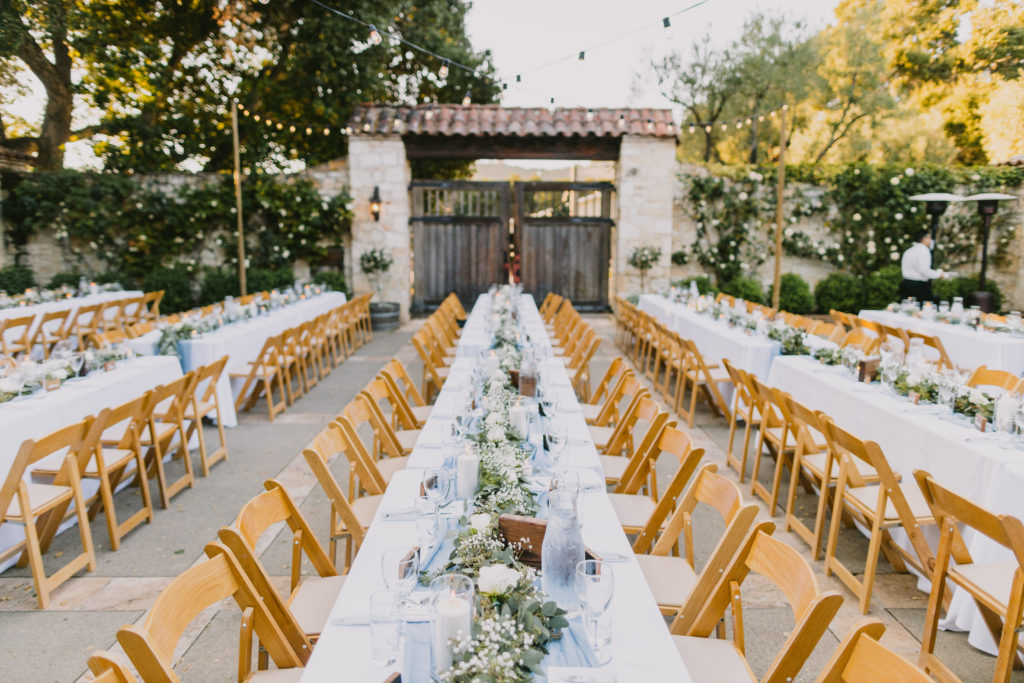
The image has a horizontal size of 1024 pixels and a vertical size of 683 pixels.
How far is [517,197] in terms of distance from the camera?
13.4m

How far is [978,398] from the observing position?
12.2 feet

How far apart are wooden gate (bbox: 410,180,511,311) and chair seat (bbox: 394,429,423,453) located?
895 centimetres

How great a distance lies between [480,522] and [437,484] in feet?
1.77

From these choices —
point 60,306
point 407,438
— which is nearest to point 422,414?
point 407,438

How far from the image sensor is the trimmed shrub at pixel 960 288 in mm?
12820

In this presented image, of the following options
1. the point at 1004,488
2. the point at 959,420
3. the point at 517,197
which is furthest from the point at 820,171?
the point at 1004,488

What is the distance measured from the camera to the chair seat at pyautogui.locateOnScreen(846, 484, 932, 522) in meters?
3.23

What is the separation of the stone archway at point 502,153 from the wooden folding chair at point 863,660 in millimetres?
11631

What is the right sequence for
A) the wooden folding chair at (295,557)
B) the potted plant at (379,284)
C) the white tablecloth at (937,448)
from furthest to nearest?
the potted plant at (379,284) → the white tablecloth at (937,448) → the wooden folding chair at (295,557)

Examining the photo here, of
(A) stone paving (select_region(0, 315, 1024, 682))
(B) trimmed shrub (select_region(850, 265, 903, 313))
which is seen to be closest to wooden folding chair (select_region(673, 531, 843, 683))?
(A) stone paving (select_region(0, 315, 1024, 682))

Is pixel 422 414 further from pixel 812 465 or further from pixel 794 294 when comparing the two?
pixel 794 294

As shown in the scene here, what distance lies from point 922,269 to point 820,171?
491 centimetres

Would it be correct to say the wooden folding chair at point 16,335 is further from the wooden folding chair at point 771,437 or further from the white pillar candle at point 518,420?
the wooden folding chair at point 771,437

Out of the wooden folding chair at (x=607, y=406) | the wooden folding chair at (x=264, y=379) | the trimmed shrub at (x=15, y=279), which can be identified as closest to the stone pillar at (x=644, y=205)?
the wooden folding chair at (x=264, y=379)
